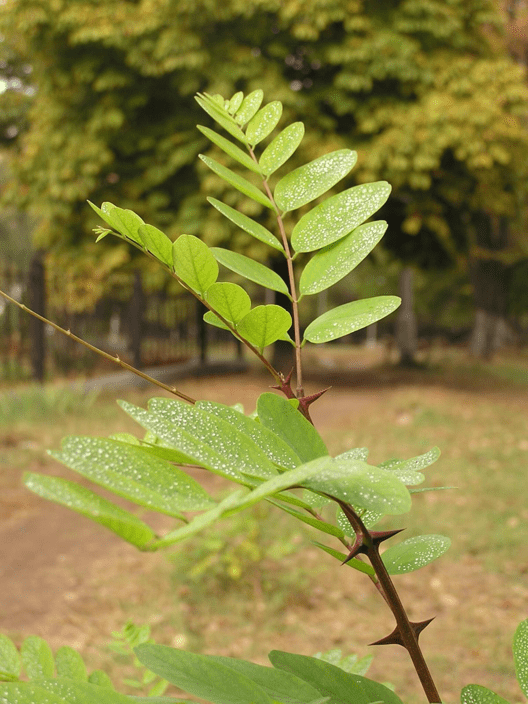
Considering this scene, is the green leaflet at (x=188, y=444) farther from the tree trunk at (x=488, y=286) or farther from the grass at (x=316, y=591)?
the tree trunk at (x=488, y=286)

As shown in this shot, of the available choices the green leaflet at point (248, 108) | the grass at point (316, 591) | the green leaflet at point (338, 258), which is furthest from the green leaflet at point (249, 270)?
the grass at point (316, 591)

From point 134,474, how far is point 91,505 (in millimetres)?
35

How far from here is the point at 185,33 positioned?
882 cm

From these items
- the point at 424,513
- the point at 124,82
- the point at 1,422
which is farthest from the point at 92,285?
the point at 424,513

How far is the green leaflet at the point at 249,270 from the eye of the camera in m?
0.53

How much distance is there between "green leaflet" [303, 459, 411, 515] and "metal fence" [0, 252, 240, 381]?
775 centimetres

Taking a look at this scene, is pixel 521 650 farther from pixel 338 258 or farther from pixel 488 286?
pixel 488 286

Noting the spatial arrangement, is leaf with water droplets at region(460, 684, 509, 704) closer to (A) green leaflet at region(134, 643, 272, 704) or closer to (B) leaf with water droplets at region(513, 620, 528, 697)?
(B) leaf with water droplets at region(513, 620, 528, 697)

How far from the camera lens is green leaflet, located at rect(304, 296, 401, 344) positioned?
0.50 m

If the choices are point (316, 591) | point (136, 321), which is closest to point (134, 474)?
point (316, 591)

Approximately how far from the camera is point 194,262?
45 cm

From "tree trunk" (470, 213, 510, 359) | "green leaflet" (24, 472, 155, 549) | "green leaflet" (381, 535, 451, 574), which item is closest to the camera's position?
"green leaflet" (24, 472, 155, 549)

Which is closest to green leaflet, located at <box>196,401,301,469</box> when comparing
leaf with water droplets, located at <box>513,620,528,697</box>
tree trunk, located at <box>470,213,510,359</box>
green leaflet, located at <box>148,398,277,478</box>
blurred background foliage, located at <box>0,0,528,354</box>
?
green leaflet, located at <box>148,398,277,478</box>

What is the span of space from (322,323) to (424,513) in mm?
4397
